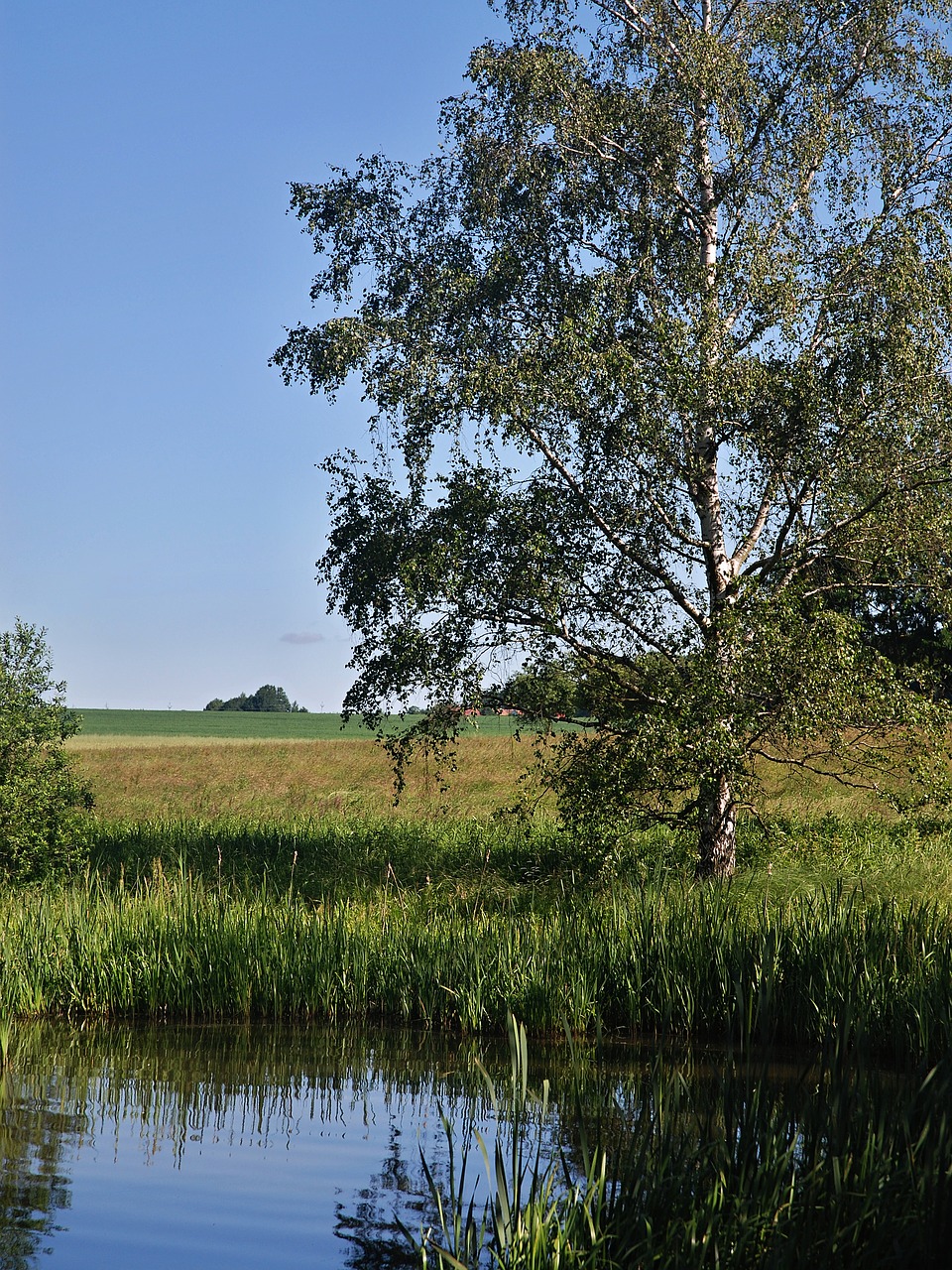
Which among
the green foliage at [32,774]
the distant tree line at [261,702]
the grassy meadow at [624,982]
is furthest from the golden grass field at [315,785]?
the distant tree line at [261,702]

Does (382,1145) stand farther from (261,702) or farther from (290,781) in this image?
(261,702)

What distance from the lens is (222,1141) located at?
280 inches

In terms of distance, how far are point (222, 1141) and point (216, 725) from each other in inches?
3618

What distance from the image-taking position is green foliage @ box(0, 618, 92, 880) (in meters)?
17.2

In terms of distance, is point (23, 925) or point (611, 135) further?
point (611, 135)

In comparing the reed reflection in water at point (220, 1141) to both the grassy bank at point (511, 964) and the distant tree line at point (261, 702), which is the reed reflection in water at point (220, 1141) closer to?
the grassy bank at point (511, 964)

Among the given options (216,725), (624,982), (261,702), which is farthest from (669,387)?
(261,702)

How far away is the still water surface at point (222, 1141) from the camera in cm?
568

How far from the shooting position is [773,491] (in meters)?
14.9

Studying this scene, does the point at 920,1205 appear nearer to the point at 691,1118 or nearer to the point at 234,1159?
the point at 691,1118

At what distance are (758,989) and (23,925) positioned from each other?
6.64 m

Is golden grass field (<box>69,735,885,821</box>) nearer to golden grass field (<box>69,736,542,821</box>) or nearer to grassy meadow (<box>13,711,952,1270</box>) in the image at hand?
golden grass field (<box>69,736,542,821</box>)

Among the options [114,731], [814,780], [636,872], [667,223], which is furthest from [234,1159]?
[114,731]

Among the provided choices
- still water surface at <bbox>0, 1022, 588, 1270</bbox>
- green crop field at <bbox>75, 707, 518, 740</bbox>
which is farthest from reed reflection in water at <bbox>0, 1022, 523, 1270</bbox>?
green crop field at <bbox>75, 707, 518, 740</bbox>
